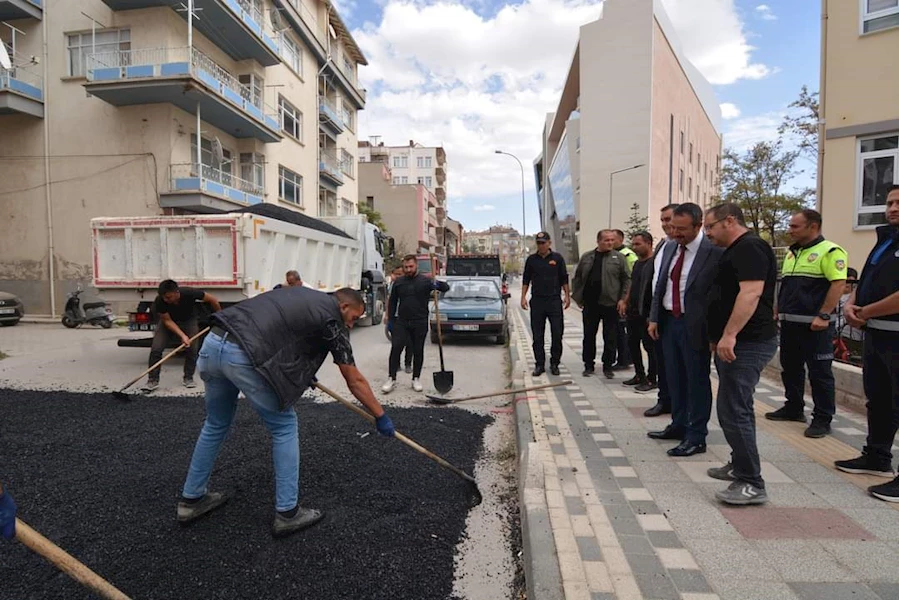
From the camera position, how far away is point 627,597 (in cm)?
223

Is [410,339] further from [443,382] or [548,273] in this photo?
[548,273]

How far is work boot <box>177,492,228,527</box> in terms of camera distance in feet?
9.74

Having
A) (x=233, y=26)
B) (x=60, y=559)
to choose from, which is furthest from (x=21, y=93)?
(x=60, y=559)

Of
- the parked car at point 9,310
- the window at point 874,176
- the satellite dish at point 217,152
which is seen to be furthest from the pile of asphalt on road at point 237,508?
the satellite dish at point 217,152

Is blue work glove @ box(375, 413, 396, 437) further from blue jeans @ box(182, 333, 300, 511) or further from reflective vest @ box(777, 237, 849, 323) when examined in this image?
reflective vest @ box(777, 237, 849, 323)

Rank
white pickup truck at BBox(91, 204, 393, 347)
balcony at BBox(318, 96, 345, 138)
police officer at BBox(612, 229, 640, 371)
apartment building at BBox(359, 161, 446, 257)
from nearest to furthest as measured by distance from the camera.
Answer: police officer at BBox(612, 229, 640, 371) < white pickup truck at BBox(91, 204, 393, 347) < balcony at BBox(318, 96, 345, 138) < apartment building at BBox(359, 161, 446, 257)

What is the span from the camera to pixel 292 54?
23453mm

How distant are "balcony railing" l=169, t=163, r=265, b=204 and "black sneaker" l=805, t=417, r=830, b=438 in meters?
16.1

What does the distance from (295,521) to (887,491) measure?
3.51 metres

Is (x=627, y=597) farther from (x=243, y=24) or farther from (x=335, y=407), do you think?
(x=243, y=24)

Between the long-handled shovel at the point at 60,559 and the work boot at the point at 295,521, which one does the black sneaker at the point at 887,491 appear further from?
the long-handled shovel at the point at 60,559

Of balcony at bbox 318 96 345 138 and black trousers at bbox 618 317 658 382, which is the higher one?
balcony at bbox 318 96 345 138

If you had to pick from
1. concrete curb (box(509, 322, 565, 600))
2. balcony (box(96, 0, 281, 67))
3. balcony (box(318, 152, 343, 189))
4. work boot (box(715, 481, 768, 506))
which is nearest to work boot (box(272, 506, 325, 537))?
concrete curb (box(509, 322, 565, 600))

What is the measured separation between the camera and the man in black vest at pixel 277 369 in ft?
9.07
